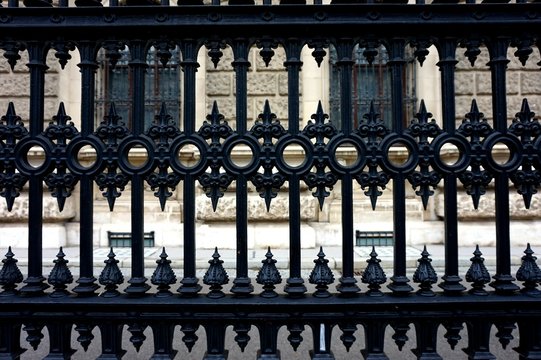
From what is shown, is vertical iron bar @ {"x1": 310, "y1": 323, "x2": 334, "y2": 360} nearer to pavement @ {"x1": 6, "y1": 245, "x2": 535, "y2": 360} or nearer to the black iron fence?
the black iron fence

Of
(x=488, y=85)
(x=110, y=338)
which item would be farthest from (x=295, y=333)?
(x=488, y=85)

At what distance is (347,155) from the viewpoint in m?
6.30

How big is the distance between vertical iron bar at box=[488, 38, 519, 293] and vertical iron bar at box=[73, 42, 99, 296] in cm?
173

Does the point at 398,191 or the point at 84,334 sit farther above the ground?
the point at 398,191

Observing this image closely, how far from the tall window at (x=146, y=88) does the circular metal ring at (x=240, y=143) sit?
20.0 feet

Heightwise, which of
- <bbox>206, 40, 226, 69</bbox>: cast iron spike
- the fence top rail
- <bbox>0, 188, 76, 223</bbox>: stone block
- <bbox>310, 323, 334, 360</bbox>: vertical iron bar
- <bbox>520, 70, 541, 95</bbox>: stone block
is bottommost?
<bbox>310, 323, 334, 360</bbox>: vertical iron bar

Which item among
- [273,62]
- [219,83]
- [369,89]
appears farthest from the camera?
[369,89]

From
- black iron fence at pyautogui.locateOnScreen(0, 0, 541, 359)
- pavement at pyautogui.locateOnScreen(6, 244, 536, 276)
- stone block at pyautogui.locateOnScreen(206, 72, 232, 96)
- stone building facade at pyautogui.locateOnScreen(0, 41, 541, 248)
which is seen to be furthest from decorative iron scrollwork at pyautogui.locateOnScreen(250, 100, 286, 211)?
stone block at pyautogui.locateOnScreen(206, 72, 232, 96)

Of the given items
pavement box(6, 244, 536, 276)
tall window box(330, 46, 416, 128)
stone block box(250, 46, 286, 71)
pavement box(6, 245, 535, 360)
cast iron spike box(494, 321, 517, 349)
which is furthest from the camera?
tall window box(330, 46, 416, 128)

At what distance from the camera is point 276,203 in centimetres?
676

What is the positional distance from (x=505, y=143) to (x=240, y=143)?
44.0 inches

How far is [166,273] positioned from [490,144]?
4.85ft

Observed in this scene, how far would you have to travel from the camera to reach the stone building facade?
673 cm

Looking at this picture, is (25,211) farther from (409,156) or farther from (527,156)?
(527,156)
